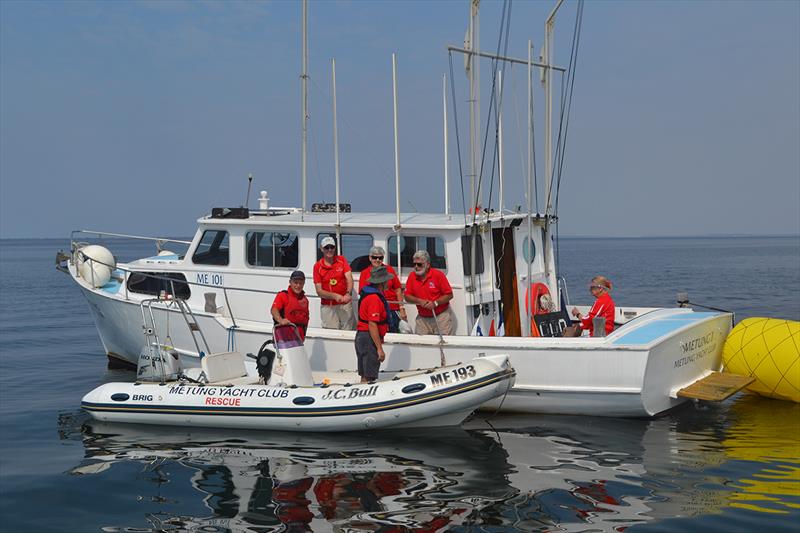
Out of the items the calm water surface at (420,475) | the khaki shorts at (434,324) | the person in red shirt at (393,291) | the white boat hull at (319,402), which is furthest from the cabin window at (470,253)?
the calm water surface at (420,475)

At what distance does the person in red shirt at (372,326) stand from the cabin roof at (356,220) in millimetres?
1282

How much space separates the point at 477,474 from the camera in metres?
8.02

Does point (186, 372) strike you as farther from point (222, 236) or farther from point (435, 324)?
point (435, 324)

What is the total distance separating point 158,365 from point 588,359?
18.3ft

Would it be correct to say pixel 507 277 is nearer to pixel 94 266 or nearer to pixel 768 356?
pixel 768 356

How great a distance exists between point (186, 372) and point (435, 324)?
3312mm

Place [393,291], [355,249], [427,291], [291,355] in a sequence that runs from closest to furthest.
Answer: [291,355], [427,291], [393,291], [355,249]

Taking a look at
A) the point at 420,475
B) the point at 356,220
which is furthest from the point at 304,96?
the point at 420,475

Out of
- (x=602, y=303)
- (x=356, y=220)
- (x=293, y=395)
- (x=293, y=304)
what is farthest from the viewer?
(x=356, y=220)

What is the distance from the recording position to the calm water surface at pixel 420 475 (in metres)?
6.85

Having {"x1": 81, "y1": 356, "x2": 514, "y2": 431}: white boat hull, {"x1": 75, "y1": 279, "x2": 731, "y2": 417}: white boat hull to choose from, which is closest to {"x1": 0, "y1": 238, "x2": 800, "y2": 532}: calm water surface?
{"x1": 81, "y1": 356, "x2": 514, "y2": 431}: white boat hull

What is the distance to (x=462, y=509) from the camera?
23.1 ft

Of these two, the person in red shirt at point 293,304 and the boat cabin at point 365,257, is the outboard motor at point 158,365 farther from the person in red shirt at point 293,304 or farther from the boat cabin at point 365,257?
the person in red shirt at point 293,304

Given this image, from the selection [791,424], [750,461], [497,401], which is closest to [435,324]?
[497,401]
